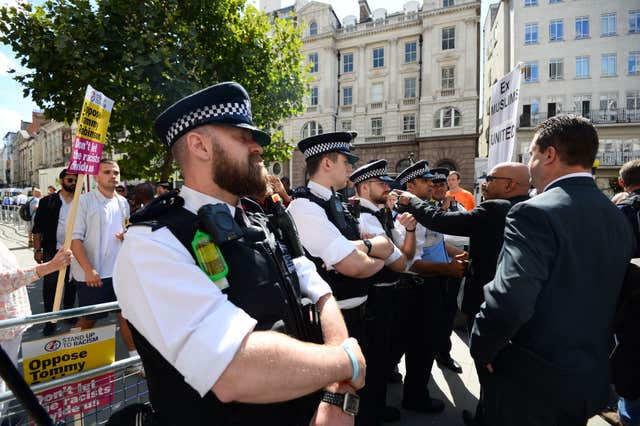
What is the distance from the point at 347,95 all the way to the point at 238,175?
110 ft

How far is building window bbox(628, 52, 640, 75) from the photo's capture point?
1102 inches

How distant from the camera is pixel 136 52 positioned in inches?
291

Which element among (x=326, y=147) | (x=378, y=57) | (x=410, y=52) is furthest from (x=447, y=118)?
(x=326, y=147)

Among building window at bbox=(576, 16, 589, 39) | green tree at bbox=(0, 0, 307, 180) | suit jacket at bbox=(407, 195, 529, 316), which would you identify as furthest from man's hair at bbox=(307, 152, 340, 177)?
building window at bbox=(576, 16, 589, 39)

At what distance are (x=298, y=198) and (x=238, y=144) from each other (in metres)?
1.42

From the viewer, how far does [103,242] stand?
14.5 ft

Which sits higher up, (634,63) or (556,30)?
(556,30)

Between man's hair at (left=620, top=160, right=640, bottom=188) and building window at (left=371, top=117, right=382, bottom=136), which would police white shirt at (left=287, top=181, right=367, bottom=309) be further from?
building window at (left=371, top=117, right=382, bottom=136)

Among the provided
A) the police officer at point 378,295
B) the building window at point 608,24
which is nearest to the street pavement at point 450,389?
the police officer at point 378,295

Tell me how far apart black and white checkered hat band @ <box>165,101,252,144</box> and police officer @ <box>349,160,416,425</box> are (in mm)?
1872

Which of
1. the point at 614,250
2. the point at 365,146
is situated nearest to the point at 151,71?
the point at 614,250

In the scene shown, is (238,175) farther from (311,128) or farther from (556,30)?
(556,30)

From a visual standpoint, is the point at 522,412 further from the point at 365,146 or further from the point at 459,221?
the point at 365,146

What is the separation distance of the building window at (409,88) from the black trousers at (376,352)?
3052 centimetres
